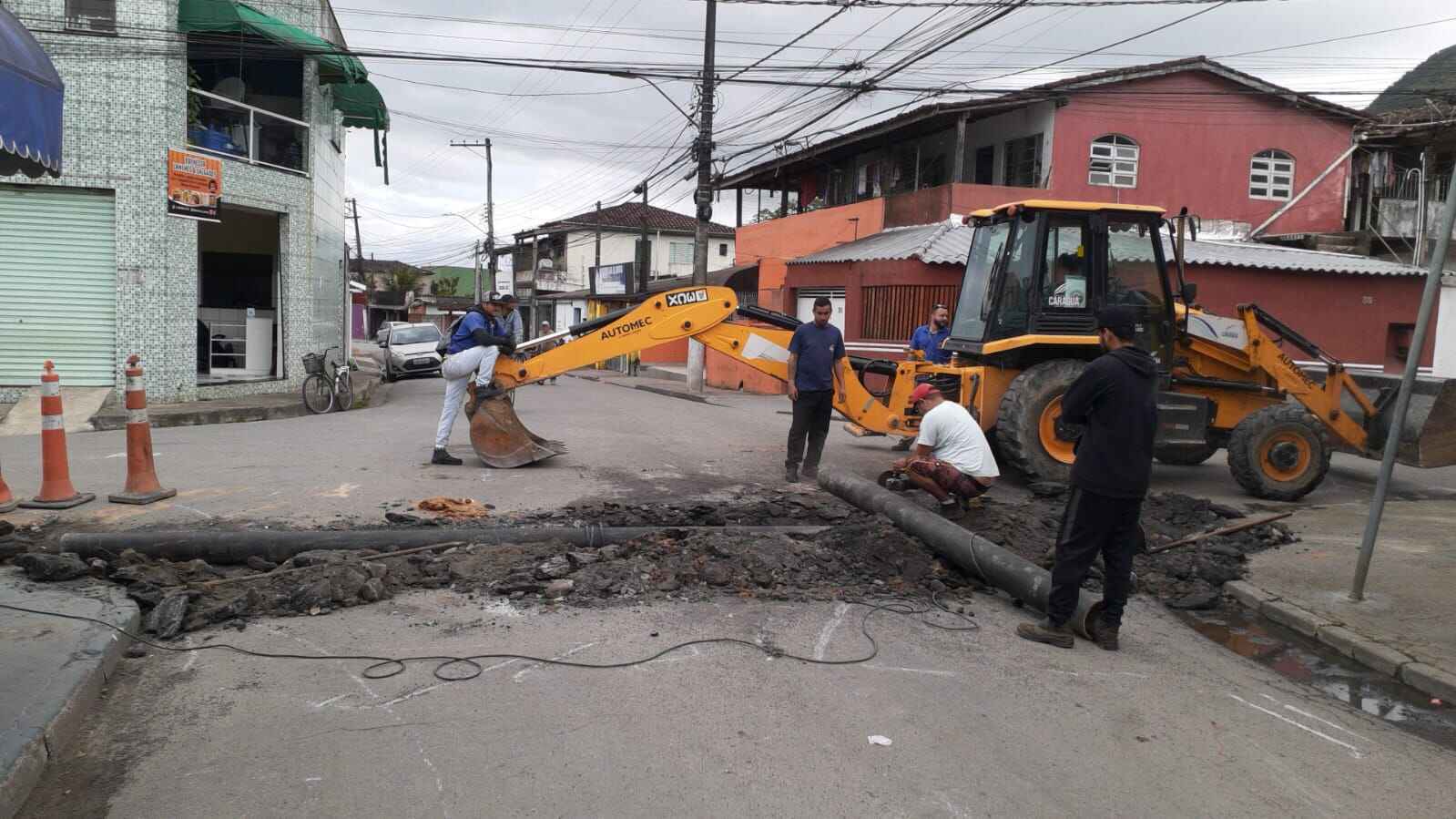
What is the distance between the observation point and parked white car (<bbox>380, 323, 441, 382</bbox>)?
28.3 m

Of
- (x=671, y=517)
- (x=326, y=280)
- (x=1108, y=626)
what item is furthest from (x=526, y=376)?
(x=326, y=280)

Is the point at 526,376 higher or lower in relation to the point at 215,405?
higher

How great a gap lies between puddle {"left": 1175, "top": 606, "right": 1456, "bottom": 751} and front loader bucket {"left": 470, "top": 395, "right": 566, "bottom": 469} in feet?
22.0

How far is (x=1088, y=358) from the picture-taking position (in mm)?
9969

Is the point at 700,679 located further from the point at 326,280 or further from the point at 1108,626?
the point at 326,280

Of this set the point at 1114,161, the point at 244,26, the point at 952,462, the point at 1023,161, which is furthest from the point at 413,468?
the point at 1114,161

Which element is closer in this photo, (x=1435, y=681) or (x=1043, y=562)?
(x=1435, y=681)

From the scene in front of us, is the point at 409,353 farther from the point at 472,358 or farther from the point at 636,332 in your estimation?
the point at 636,332

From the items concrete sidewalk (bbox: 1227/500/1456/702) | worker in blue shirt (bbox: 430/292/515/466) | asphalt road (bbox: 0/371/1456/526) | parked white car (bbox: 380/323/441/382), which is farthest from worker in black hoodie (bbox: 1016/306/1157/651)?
parked white car (bbox: 380/323/441/382)

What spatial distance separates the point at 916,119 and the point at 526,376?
15772mm

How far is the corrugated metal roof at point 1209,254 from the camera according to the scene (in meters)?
19.7

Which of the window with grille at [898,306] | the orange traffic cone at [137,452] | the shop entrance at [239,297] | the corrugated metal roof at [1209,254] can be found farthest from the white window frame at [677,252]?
the orange traffic cone at [137,452]

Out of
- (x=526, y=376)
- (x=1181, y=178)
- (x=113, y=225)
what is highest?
(x=1181, y=178)

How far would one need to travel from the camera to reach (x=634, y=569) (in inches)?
255
